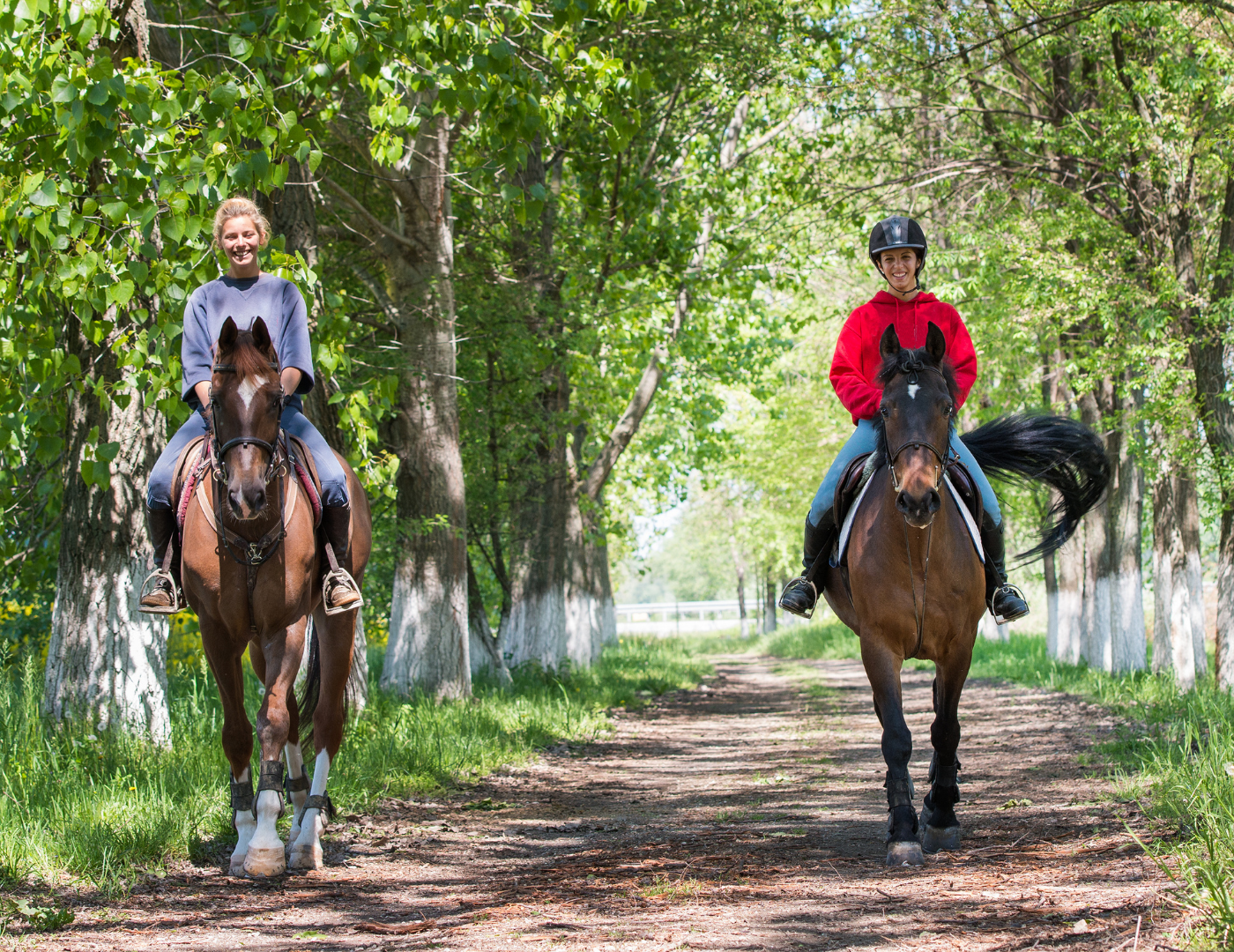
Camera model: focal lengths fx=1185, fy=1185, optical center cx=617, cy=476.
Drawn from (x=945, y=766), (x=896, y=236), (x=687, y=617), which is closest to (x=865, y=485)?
(x=896, y=236)

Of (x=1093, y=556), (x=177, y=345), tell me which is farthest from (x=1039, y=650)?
(x=177, y=345)

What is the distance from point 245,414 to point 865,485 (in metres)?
3.30

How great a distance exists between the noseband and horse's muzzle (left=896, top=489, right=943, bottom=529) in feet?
9.89

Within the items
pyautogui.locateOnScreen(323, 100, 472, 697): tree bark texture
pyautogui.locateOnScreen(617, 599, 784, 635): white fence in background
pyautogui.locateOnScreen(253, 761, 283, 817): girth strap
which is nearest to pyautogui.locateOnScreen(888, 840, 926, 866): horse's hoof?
pyautogui.locateOnScreen(253, 761, 283, 817): girth strap

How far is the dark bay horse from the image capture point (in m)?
5.80

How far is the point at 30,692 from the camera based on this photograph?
26.3 feet

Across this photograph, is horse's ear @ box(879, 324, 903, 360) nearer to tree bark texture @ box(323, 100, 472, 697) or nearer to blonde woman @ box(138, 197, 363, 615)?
blonde woman @ box(138, 197, 363, 615)

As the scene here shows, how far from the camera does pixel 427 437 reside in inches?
532

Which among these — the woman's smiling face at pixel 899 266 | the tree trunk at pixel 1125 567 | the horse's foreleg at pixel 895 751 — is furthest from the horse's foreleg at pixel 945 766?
the tree trunk at pixel 1125 567

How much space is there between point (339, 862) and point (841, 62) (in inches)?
573

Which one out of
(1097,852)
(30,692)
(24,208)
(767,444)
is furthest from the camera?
(767,444)

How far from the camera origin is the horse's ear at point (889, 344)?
19.9ft

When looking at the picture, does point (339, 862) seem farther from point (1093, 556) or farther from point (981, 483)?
point (1093, 556)

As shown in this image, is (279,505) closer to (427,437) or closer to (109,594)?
(109,594)
